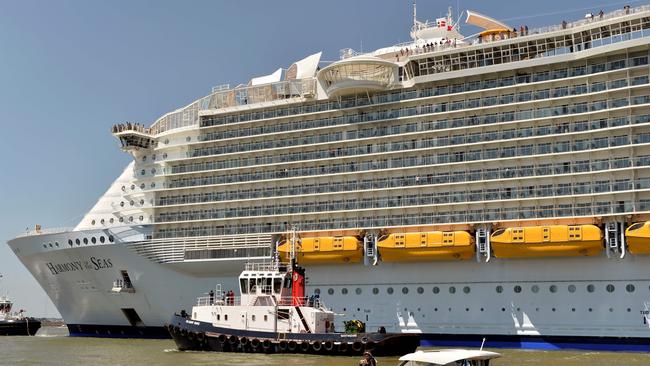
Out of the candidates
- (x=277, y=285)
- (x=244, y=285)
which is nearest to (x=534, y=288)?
(x=277, y=285)

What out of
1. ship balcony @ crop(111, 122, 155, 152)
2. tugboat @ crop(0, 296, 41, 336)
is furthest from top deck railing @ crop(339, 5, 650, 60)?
tugboat @ crop(0, 296, 41, 336)

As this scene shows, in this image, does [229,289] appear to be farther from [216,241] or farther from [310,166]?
[310,166]

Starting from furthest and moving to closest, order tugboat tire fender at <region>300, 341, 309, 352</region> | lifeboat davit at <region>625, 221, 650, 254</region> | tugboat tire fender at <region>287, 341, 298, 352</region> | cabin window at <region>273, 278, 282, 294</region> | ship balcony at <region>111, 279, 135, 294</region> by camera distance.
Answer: ship balcony at <region>111, 279, 135, 294</region> < cabin window at <region>273, 278, 282, 294</region> < tugboat tire fender at <region>287, 341, 298, 352</region> < lifeboat davit at <region>625, 221, 650, 254</region> < tugboat tire fender at <region>300, 341, 309, 352</region>

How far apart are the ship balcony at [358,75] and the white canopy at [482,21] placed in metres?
5.56

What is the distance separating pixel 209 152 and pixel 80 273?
38.0 ft

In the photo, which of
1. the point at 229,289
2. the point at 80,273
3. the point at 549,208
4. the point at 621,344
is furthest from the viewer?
the point at 80,273

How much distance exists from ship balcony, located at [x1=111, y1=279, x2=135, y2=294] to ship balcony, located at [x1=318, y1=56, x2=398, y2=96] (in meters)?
17.4

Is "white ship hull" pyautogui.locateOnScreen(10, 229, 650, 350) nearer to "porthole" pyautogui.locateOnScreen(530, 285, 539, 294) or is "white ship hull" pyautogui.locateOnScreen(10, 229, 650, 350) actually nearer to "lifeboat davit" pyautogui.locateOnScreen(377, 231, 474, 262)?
"porthole" pyautogui.locateOnScreen(530, 285, 539, 294)

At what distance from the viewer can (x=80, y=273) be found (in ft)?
166

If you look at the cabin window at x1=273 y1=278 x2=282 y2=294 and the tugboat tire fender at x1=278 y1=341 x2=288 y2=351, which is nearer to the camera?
the tugboat tire fender at x1=278 y1=341 x2=288 y2=351

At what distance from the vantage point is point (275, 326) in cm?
3728

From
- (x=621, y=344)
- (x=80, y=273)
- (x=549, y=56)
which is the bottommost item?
(x=621, y=344)

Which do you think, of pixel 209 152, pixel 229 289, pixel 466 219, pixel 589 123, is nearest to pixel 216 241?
pixel 229 289

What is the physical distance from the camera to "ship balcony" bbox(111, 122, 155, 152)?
171ft
